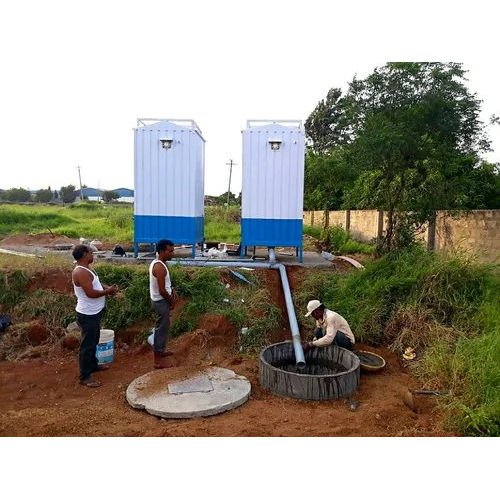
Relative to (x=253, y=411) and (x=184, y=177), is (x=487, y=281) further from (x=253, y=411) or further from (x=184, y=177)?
(x=184, y=177)

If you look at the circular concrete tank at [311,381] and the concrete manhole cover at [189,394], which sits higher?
the circular concrete tank at [311,381]

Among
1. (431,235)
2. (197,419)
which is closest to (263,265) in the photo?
(197,419)

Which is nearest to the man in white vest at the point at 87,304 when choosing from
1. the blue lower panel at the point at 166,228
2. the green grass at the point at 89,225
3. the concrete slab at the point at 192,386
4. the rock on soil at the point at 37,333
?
the concrete slab at the point at 192,386

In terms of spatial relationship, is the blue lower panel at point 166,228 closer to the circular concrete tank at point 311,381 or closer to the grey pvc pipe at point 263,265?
the grey pvc pipe at point 263,265

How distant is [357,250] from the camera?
13492mm

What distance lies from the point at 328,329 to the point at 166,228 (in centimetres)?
442

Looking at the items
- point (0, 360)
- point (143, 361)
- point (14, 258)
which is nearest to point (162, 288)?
point (143, 361)

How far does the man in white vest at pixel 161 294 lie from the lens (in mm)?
5293

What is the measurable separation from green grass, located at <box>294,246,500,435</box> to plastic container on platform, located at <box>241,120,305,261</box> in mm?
1387

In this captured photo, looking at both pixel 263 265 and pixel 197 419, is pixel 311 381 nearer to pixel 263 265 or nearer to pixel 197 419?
pixel 197 419

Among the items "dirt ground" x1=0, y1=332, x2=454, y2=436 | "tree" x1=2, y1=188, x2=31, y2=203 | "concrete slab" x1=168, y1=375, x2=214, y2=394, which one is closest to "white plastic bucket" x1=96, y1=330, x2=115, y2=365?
"dirt ground" x1=0, y1=332, x2=454, y2=436

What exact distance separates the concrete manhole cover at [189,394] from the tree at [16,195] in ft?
188

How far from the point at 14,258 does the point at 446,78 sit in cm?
944

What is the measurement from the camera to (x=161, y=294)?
5336mm
